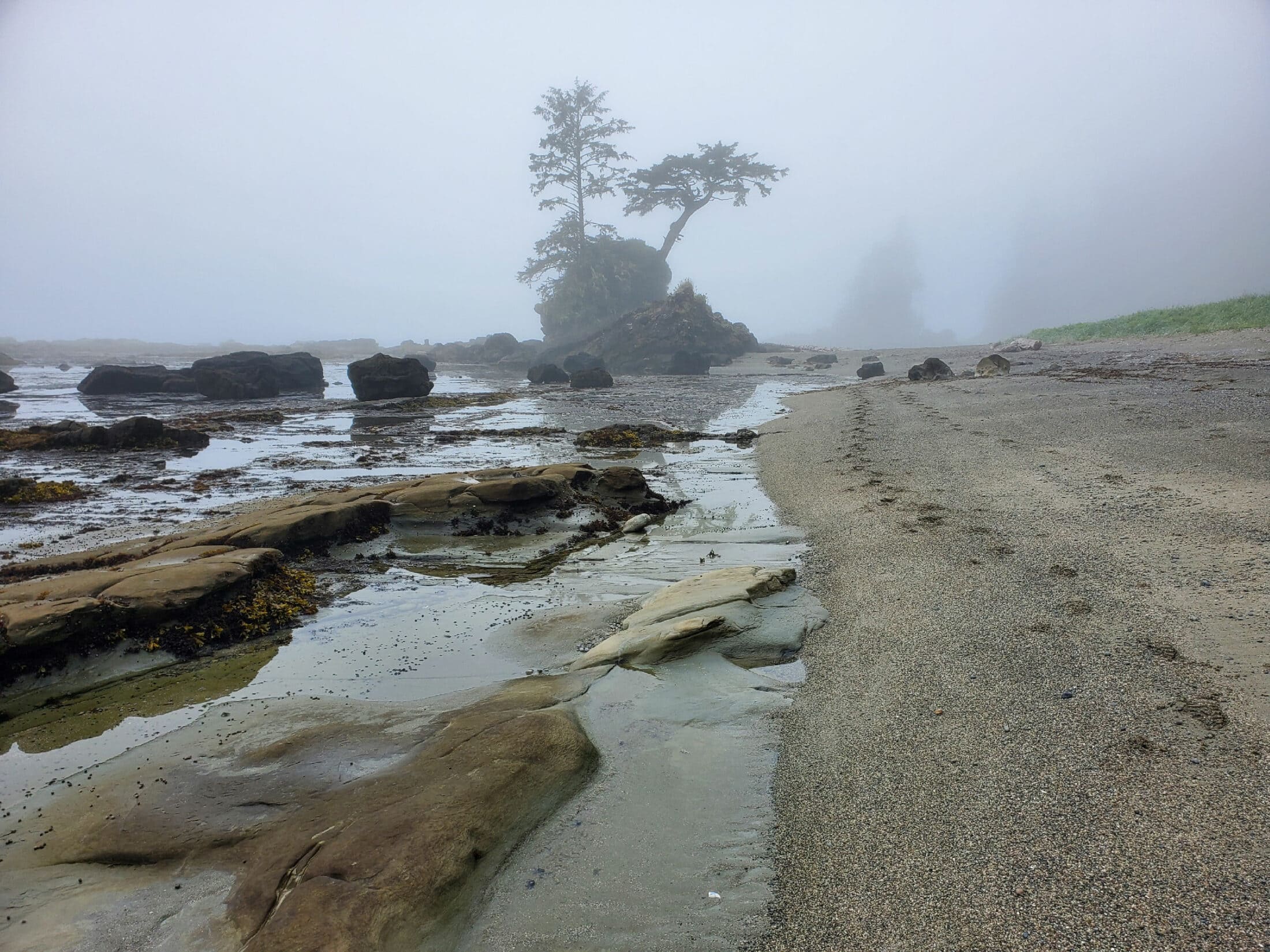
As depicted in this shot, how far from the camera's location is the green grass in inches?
914

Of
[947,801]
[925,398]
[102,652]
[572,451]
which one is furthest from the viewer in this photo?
[925,398]

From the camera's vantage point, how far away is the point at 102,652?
13.7 feet

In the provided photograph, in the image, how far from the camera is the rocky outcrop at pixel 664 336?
41094 mm

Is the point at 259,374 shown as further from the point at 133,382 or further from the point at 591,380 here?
the point at 591,380

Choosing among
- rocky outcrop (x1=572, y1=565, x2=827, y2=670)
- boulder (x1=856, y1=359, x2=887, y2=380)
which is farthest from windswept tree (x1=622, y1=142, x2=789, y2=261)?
rocky outcrop (x1=572, y1=565, x2=827, y2=670)

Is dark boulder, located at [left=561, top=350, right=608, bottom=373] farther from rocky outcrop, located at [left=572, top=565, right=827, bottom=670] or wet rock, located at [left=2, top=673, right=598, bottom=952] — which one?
wet rock, located at [left=2, top=673, right=598, bottom=952]

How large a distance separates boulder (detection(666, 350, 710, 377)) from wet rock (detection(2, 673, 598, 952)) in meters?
33.6

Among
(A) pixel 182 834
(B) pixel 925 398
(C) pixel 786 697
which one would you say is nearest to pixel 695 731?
(C) pixel 786 697

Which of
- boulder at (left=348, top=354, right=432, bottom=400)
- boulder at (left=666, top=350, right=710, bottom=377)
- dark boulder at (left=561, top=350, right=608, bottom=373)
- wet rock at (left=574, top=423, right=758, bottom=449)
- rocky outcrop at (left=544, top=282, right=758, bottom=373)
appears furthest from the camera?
rocky outcrop at (left=544, top=282, right=758, bottom=373)

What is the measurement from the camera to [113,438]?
12.7m

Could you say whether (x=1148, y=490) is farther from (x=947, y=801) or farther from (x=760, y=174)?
(x=760, y=174)

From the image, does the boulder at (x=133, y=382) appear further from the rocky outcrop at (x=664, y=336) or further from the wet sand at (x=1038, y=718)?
the wet sand at (x=1038, y=718)

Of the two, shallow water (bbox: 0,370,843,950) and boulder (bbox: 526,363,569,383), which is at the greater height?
boulder (bbox: 526,363,569,383)

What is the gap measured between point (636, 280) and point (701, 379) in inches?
804
